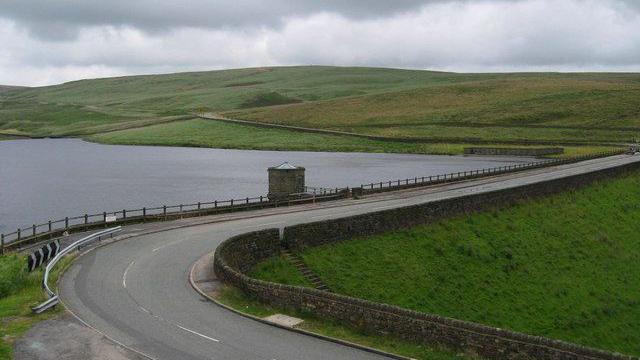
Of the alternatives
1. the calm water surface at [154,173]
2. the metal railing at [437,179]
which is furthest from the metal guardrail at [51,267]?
the calm water surface at [154,173]

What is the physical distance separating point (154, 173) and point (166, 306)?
93.6 meters

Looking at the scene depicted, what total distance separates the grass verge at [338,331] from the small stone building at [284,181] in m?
29.8

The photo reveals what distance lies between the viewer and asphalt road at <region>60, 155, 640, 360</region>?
2136 centimetres

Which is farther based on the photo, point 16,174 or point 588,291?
point 16,174

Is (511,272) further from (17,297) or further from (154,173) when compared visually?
(154,173)

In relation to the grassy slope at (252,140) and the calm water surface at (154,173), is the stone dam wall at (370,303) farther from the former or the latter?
the grassy slope at (252,140)

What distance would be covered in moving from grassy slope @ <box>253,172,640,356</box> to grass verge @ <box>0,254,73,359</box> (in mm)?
10514

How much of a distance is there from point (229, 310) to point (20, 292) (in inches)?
374

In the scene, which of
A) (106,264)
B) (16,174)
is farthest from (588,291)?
(16,174)

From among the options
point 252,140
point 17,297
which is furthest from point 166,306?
point 252,140

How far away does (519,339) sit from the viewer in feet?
64.9

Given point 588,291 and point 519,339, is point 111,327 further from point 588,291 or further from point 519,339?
point 588,291

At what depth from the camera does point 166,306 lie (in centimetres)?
2606

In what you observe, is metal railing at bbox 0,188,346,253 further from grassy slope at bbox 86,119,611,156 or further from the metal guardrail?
grassy slope at bbox 86,119,611,156
